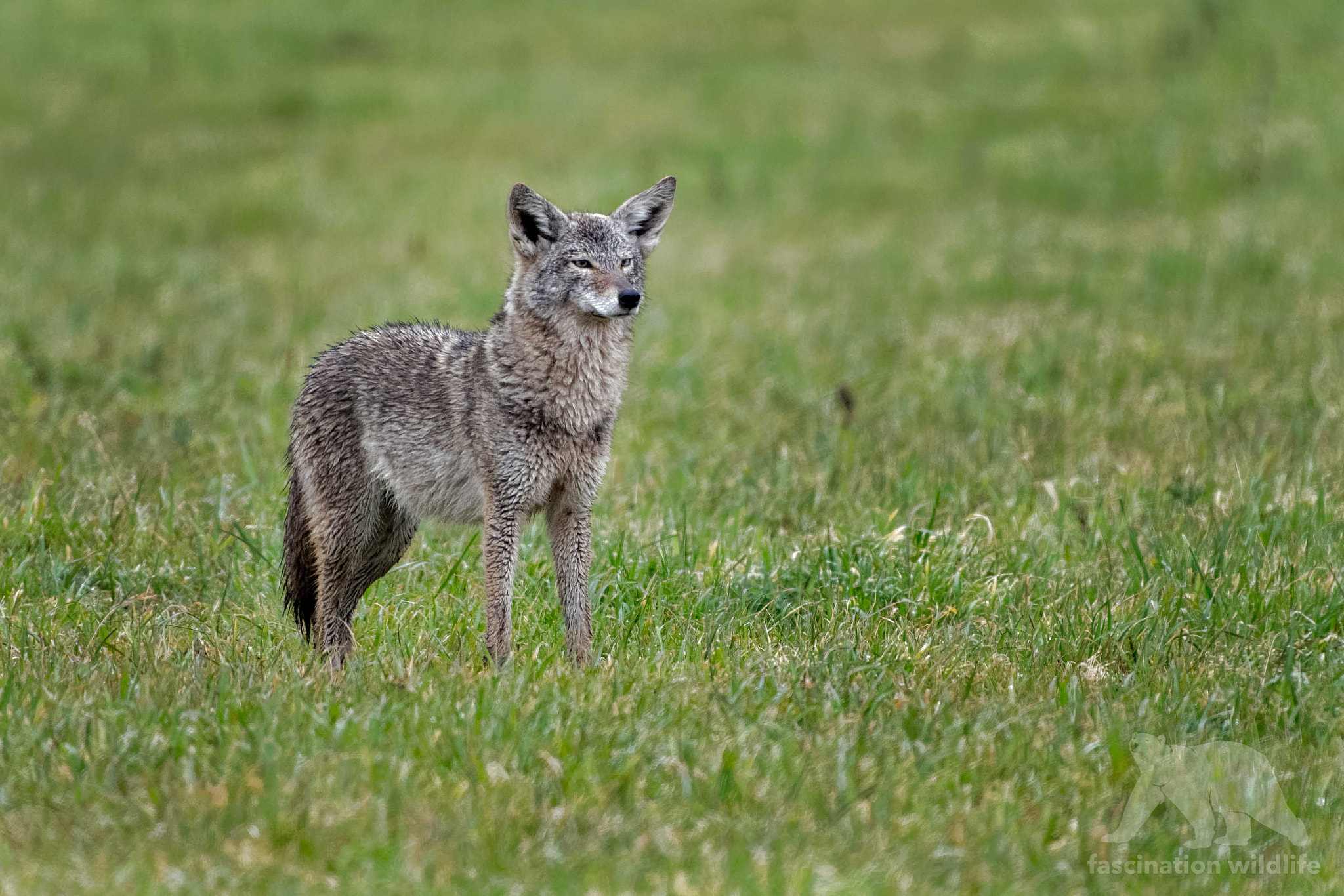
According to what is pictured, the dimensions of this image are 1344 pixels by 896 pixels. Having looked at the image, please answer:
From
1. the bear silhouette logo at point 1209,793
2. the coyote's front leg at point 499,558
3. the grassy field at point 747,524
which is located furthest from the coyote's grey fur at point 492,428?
the bear silhouette logo at point 1209,793

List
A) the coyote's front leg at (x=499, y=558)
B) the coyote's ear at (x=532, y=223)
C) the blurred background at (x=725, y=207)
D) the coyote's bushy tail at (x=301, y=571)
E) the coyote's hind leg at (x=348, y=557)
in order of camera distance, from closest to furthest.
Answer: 1. the coyote's front leg at (x=499, y=558)
2. the coyote's ear at (x=532, y=223)
3. the coyote's hind leg at (x=348, y=557)
4. the coyote's bushy tail at (x=301, y=571)
5. the blurred background at (x=725, y=207)

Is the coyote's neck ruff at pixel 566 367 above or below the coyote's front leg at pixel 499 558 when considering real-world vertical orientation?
above

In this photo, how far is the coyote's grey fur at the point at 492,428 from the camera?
4.99 meters

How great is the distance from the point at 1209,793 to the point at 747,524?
117 inches

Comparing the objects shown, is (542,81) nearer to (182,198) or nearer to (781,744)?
(182,198)

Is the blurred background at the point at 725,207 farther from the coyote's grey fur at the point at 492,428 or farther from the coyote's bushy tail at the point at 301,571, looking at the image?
the coyote's grey fur at the point at 492,428

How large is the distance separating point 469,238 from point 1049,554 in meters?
9.55

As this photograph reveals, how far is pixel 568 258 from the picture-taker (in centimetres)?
511

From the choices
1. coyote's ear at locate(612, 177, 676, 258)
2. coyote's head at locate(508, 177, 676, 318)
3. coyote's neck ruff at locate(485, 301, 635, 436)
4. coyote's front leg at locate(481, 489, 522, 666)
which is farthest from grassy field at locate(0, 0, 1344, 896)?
coyote's ear at locate(612, 177, 676, 258)

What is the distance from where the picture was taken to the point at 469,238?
14.1m

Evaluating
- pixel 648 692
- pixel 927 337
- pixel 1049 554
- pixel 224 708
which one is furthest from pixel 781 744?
pixel 927 337

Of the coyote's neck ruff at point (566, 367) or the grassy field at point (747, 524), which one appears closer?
the grassy field at point (747, 524)

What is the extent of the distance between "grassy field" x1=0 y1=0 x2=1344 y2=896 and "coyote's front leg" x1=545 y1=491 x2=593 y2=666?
5.9 inches

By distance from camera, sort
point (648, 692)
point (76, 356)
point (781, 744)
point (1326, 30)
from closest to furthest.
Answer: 1. point (781, 744)
2. point (648, 692)
3. point (76, 356)
4. point (1326, 30)
